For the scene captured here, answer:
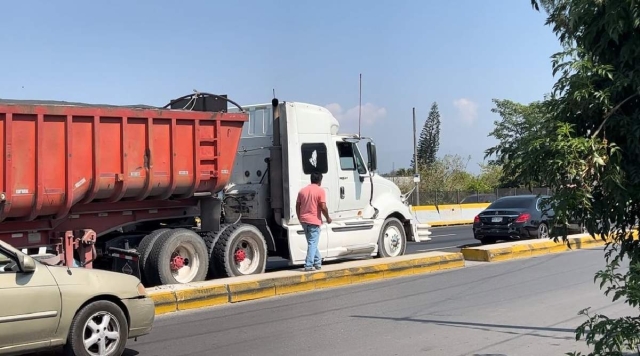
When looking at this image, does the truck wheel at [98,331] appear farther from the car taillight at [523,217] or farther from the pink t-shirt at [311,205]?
the car taillight at [523,217]

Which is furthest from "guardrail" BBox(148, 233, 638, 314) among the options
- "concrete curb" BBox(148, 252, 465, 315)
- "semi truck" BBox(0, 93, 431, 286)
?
"semi truck" BBox(0, 93, 431, 286)

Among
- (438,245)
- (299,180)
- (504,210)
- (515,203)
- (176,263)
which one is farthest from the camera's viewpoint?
(438,245)

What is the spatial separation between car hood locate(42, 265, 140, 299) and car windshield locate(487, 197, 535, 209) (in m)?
14.0

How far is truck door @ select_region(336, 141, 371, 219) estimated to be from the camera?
1339 cm

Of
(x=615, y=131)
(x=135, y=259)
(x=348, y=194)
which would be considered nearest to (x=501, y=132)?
(x=348, y=194)

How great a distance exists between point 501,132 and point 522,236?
47.3 m

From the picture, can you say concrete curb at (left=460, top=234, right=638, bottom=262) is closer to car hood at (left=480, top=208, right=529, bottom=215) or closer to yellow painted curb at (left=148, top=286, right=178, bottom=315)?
car hood at (left=480, top=208, right=529, bottom=215)

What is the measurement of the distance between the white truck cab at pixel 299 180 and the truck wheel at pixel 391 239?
0.06 meters

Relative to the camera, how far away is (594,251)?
1595 cm

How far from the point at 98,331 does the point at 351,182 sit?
25.3ft

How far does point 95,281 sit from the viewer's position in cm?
652

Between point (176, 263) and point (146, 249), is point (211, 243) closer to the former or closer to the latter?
point (176, 263)

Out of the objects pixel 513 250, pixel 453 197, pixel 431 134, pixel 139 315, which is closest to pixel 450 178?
Result: pixel 453 197

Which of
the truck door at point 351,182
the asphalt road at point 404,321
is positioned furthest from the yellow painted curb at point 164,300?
the truck door at point 351,182
